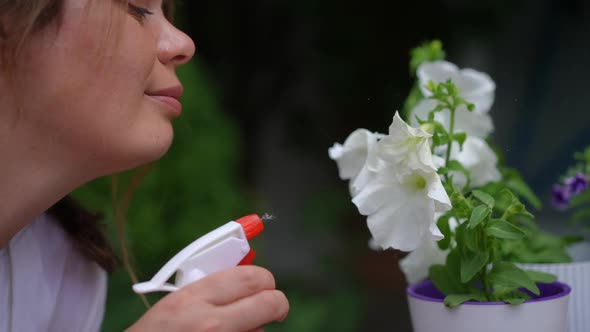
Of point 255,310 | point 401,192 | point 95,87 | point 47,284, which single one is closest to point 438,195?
point 401,192

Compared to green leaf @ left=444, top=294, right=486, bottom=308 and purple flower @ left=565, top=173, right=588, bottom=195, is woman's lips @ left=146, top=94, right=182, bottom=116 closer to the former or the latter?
green leaf @ left=444, top=294, right=486, bottom=308

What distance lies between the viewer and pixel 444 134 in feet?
1.55

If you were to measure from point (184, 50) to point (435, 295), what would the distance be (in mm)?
293

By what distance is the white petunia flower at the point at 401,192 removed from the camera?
41cm

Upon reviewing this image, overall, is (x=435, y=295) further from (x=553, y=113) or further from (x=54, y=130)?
(x=553, y=113)

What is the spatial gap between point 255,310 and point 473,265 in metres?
0.16

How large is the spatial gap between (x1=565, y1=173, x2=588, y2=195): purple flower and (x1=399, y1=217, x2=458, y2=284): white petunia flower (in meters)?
0.18

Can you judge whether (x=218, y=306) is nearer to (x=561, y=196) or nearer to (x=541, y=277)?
(x=541, y=277)

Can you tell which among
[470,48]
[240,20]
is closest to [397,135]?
[470,48]

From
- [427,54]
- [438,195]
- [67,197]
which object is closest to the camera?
[438,195]

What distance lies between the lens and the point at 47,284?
0.64 metres

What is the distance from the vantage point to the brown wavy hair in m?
0.43

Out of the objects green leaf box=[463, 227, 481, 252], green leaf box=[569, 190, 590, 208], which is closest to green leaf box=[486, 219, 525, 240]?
green leaf box=[463, 227, 481, 252]

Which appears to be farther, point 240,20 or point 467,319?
point 240,20
